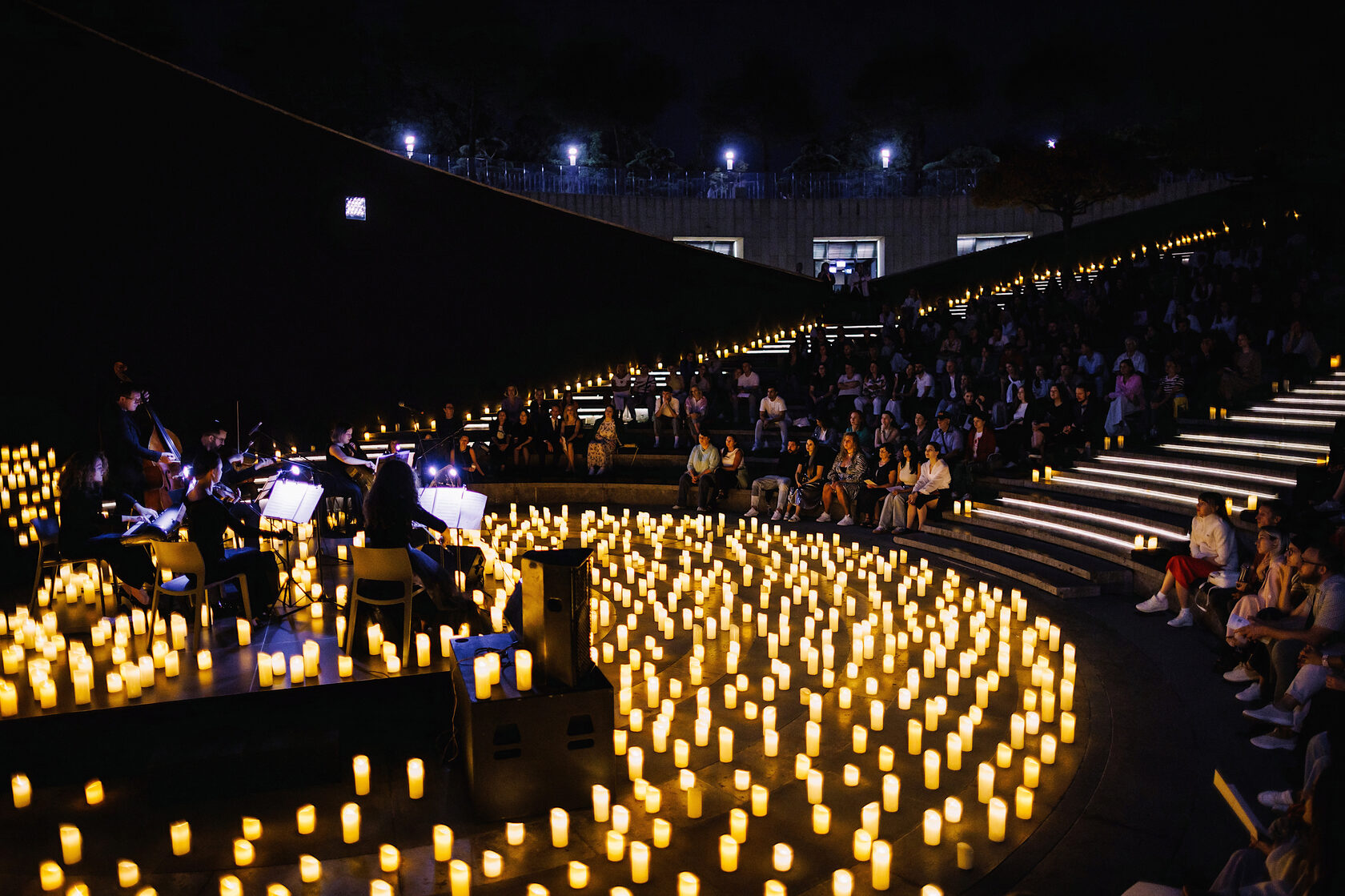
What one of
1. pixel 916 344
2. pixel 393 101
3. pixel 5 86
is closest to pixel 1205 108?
pixel 916 344

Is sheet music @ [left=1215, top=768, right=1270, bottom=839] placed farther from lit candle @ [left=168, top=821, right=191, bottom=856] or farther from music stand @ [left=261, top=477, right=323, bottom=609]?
music stand @ [left=261, top=477, right=323, bottom=609]

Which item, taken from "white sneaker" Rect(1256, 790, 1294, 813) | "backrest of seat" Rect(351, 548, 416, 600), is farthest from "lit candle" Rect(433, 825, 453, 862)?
"white sneaker" Rect(1256, 790, 1294, 813)

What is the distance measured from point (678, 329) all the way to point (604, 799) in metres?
15.1

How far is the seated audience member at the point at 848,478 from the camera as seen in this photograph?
38.0ft

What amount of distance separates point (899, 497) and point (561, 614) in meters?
7.06

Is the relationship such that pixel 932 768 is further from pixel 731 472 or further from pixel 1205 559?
pixel 731 472

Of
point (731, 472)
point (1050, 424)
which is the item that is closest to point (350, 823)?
point (731, 472)

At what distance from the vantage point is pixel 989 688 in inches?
247

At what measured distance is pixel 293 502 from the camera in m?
7.48

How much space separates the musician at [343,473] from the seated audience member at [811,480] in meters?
4.94

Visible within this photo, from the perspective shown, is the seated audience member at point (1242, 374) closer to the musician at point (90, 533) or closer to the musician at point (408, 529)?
the musician at point (408, 529)

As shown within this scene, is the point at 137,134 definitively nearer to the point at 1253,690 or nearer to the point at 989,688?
the point at 989,688

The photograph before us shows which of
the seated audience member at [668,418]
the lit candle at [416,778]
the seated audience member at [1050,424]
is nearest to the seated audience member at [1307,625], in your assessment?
the lit candle at [416,778]

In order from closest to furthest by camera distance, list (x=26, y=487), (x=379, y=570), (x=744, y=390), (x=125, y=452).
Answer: (x=379, y=570), (x=125, y=452), (x=26, y=487), (x=744, y=390)
